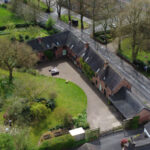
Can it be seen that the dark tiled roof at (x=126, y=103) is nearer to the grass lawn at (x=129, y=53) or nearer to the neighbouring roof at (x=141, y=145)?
the neighbouring roof at (x=141, y=145)

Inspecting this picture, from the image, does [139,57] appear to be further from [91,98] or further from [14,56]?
[14,56]

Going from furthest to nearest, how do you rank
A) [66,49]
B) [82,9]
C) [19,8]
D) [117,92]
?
[19,8], [82,9], [66,49], [117,92]

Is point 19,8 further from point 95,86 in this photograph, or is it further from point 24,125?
point 24,125

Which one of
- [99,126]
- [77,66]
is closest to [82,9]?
[77,66]

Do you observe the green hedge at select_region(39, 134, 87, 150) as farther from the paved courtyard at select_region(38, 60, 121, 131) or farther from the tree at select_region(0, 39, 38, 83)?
the tree at select_region(0, 39, 38, 83)

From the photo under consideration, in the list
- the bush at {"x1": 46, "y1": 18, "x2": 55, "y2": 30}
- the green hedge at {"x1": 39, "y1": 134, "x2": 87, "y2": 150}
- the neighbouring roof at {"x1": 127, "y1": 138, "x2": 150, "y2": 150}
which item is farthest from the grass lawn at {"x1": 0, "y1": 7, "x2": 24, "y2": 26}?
the neighbouring roof at {"x1": 127, "y1": 138, "x2": 150, "y2": 150}

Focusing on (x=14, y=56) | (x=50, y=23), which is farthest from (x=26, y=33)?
(x=14, y=56)

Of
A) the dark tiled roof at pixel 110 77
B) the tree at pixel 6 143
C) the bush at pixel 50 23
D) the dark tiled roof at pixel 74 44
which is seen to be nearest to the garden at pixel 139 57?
the dark tiled roof at pixel 74 44
